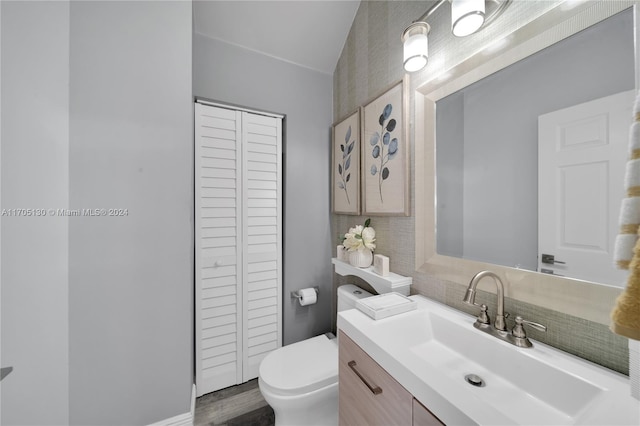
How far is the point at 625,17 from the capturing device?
24.0 inches

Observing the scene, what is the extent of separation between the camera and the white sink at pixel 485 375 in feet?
1.67

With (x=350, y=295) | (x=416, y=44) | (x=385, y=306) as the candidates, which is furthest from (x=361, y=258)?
(x=416, y=44)

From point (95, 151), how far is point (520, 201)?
70.3 inches

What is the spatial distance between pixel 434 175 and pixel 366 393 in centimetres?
93

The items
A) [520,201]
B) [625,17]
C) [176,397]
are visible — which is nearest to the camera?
[625,17]

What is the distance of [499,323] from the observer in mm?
795

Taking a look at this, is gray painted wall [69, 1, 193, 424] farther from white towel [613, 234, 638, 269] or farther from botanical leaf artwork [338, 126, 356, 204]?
white towel [613, 234, 638, 269]

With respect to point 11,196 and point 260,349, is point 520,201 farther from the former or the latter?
point 11,196

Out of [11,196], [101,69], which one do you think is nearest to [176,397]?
[11,196]

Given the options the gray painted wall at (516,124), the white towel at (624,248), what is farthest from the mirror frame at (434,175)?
the white towel at (624,248)

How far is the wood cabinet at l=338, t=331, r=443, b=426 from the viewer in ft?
2.04

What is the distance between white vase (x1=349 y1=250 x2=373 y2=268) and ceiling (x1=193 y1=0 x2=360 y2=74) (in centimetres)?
152

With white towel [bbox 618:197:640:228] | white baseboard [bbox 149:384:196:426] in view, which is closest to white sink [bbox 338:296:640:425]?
white towel [bbox 618:197:640:228]

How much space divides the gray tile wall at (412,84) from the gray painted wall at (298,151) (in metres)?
0.14
